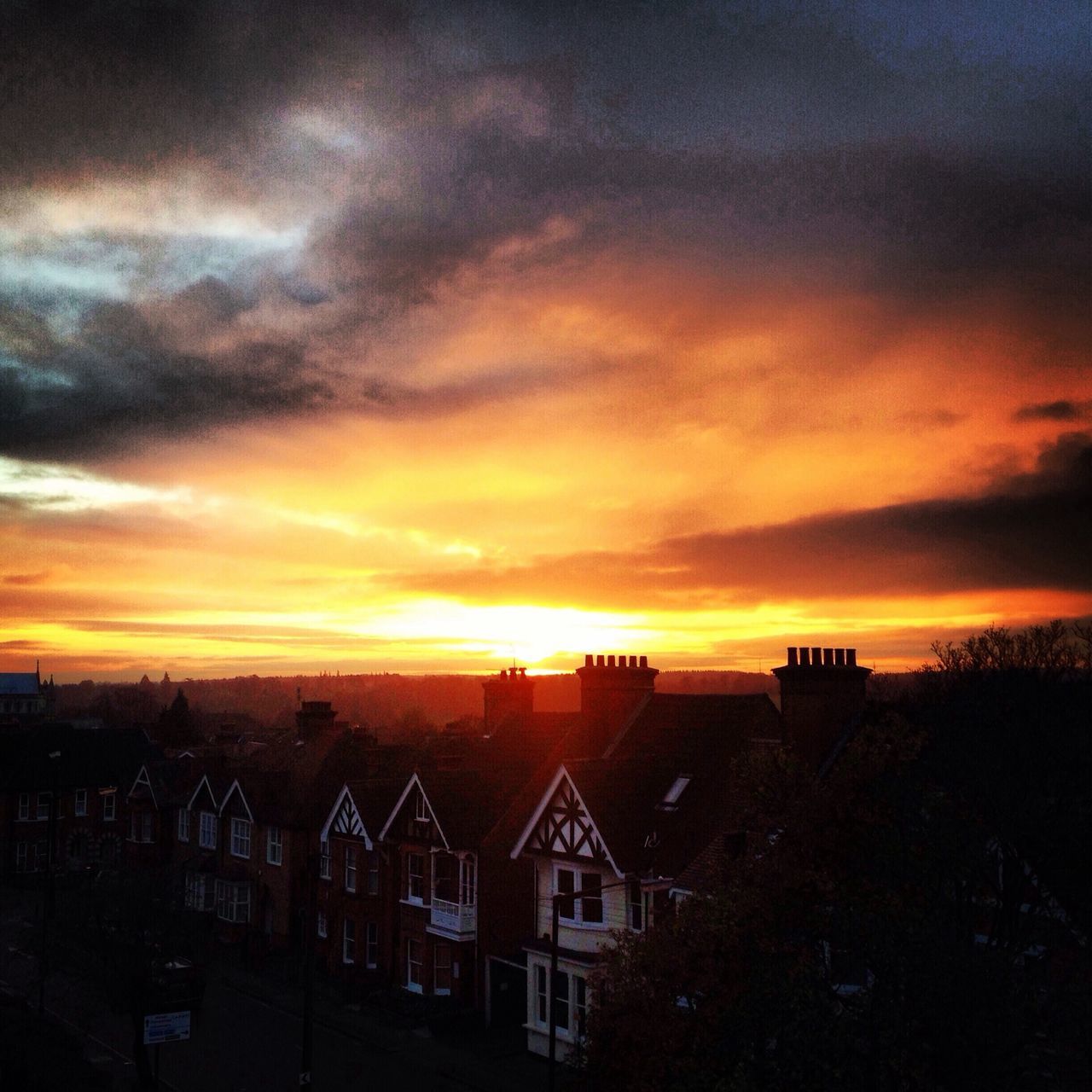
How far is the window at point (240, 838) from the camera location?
186ft

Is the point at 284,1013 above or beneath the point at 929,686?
beneath

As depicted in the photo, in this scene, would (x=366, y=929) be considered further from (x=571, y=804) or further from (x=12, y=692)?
(x=12, y=692)

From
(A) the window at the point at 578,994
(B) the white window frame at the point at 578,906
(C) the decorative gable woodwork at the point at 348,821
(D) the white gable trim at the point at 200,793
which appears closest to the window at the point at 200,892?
(D) the white gable trim at the point at 200,793

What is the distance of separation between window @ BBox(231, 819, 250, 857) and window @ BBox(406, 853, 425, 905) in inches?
609

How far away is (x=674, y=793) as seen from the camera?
37.0 meters

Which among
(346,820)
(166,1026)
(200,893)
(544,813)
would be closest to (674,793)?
(544,813)

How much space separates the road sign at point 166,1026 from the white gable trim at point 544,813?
42.6 feet

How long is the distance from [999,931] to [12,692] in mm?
200072

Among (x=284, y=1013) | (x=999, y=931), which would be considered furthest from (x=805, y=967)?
(x=284, y=1013)

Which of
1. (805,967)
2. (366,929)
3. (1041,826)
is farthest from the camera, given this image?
(366,929)

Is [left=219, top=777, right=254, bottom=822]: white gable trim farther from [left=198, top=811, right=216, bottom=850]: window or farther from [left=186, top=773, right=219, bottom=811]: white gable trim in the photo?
[left=198, top=811, right=216, bottom=850]: window

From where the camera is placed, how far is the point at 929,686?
2297 centimetres

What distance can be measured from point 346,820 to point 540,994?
1511 cm

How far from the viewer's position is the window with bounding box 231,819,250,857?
186ft
